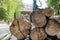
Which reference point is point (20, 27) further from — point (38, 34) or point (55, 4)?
point (55, 4)

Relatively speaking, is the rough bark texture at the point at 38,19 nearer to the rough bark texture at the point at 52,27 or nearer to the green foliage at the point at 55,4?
the rough bark texture at the point at 52,27

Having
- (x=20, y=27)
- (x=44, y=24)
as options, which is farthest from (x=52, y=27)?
(x=20, y=27)

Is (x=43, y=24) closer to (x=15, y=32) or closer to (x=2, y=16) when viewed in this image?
(x=15, y=32)

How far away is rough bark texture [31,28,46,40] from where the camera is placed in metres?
1.64

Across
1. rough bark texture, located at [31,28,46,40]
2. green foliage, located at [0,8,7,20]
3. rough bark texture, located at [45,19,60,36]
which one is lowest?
rough bark texture, located at [31,28,46,40]

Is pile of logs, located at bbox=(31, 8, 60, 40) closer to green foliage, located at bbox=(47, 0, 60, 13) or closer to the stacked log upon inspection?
the stacked log

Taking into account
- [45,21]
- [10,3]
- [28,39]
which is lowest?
[28,39]

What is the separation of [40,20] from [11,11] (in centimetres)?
85

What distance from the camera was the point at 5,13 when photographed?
2061 mm

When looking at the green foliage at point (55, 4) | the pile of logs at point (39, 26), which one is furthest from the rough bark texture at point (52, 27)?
the green foliage at point (55, 4)

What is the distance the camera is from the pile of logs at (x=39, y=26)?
161 cm

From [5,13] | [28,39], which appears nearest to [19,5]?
[5,13]

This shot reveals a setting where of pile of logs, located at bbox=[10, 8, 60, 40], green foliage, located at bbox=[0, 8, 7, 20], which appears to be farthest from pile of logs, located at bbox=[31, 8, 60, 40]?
green foliage, located at bbox=[0, 8, 7, 20]

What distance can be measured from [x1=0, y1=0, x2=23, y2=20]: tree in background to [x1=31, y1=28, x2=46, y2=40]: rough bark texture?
2.05ft
